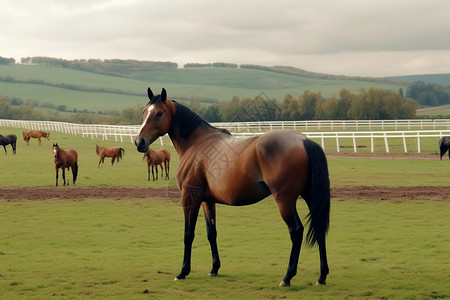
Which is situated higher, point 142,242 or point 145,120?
point 145,120

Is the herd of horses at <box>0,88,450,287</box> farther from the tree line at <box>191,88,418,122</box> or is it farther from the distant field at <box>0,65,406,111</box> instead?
the distant field at <box>0,65,406,111</box>

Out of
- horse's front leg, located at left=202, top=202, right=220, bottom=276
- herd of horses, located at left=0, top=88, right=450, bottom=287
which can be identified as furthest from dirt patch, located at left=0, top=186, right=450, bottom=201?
herd of horses, located at left=0, top=88, right=450, bottom=287

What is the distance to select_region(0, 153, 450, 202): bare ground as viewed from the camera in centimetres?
1802

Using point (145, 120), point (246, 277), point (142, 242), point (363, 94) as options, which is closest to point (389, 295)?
point (246, 277)

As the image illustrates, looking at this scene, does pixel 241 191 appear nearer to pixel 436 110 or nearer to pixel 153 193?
pixel 153 193

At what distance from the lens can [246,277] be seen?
8.62m

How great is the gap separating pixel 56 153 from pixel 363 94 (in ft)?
205

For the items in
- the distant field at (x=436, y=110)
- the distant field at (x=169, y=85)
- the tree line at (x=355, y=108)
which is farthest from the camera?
the distant field at (x=169, y=85)

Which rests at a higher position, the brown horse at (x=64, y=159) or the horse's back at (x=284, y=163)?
the horse's back at (x=284, y=163)

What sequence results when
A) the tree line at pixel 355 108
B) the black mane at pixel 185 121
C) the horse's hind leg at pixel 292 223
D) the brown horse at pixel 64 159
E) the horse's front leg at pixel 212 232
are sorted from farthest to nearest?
1. the tree line at pixel 355 108
2. the brown horse at pixel 64 159
3. the black mane at pixel 185 121
4. the horse's front leg at pixel 212 232
5. the horse's hind leg at pixel 292 223

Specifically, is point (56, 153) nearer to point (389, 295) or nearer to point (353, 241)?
point (353, 241)

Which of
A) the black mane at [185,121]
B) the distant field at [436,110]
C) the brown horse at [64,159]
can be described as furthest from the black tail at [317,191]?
the distant field at [436,110]

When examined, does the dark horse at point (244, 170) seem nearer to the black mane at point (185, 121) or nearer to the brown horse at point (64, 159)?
the black mane at point (185, 121)

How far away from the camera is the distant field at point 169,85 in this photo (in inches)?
5561
